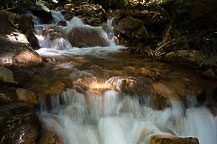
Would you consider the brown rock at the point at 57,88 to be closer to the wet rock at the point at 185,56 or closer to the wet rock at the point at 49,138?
the wet rock at the point at 49,138

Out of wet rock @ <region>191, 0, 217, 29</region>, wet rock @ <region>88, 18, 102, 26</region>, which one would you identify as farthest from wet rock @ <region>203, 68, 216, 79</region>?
wet rock @ <region>88, 18, 102, 26</region>

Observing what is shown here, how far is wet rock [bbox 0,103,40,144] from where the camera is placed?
212 centimetres

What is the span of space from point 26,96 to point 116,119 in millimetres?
1926

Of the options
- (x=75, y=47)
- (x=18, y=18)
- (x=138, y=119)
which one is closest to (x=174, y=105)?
(x=138, y=119)

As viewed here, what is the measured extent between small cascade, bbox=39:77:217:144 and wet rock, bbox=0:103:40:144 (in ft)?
2.01

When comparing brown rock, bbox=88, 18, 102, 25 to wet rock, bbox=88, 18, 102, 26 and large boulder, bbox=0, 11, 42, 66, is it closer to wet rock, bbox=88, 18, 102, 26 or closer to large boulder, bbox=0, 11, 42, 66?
wet rock, bbox=88, 18, 102, 26

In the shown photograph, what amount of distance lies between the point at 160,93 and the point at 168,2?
288 inches

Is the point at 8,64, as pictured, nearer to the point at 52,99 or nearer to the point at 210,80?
the point at 52,99

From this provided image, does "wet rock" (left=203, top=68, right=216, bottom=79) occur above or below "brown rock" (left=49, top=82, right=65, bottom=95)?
above

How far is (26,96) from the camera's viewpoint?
3154 mm

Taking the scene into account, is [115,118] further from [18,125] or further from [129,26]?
[129,26]

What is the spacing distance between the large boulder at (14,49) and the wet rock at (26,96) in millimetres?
1842

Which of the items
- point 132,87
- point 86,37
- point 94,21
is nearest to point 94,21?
point 94,21

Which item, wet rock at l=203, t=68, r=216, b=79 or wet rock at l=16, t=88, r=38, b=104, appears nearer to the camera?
wet rock at l=16, t=88, r=38, b=104
